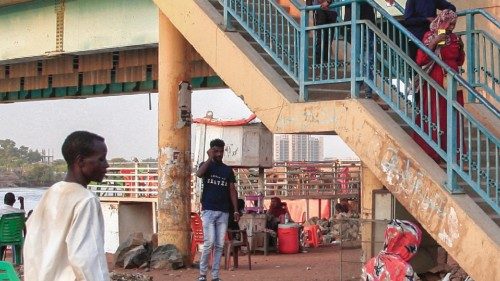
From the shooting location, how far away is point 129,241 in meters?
15.4

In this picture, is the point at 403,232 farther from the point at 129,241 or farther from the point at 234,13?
the point at 129,241

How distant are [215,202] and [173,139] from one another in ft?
9.99

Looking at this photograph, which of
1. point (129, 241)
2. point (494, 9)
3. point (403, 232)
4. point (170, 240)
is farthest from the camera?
point (129, 241)

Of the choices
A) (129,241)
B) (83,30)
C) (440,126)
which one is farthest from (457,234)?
(83,30)

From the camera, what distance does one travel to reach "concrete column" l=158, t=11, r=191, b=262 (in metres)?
14.2

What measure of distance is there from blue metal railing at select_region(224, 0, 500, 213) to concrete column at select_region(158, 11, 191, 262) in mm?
2917

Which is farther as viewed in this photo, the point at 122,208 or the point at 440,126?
the point at 122,208

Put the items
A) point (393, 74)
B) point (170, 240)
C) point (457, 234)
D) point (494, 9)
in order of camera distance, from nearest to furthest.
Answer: point (457, 234) → point (393, 74) → point (494, 9) → point (170, 240)

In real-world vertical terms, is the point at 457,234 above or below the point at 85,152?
below

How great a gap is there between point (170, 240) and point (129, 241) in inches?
48.7

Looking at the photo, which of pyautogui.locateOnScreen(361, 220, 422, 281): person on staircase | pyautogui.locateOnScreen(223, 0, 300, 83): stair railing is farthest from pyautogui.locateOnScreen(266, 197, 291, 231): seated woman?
pyautogui.locateOnScreen(361, 220, 422, 281): person on staircase

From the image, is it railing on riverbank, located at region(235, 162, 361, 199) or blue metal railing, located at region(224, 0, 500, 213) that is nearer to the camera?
blue metal railing, located at region(224, 0, 500, 213)

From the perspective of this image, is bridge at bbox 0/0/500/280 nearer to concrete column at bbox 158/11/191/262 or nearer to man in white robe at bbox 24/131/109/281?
concrete column at bbox 158/11/191/262

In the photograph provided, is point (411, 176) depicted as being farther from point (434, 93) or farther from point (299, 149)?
point (299, 149)
